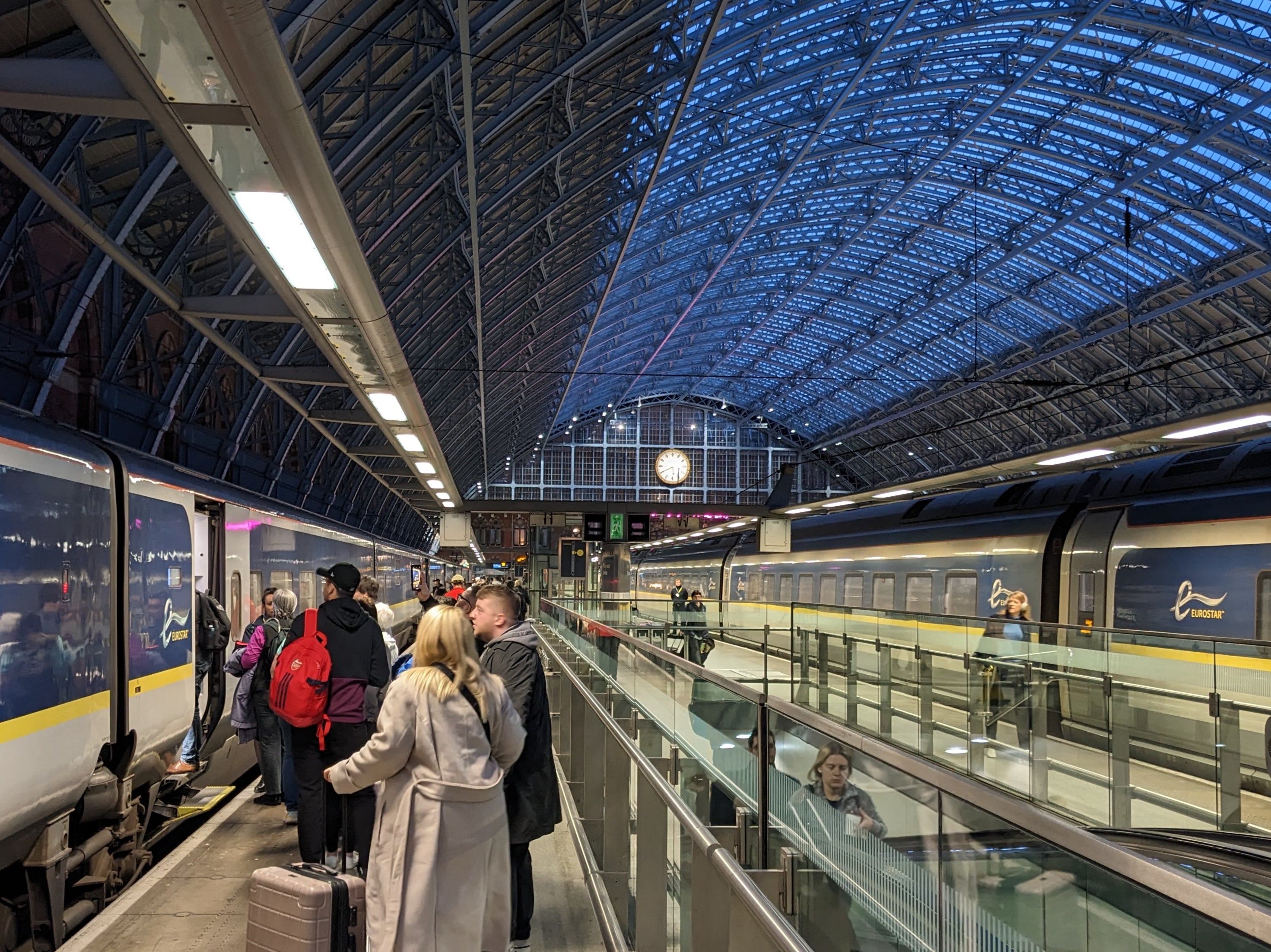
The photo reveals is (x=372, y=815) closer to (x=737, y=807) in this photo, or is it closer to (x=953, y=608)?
(x=737, y=807)

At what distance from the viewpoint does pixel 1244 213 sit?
113 ft

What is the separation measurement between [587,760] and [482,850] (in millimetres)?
3342

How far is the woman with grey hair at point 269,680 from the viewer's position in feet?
29.9

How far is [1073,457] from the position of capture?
15375 millimetres

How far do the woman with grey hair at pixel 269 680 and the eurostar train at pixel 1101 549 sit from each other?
8.18 m

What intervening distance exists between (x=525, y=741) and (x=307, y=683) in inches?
87.9

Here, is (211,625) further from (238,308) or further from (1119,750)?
(1119,750)

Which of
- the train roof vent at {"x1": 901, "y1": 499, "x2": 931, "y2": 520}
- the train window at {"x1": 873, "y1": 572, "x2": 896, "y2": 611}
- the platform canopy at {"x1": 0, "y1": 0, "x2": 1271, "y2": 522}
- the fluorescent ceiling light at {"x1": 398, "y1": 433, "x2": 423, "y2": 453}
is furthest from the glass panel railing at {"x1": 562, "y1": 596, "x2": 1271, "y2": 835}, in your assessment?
the fluorescent ceiling light at {"x1": 398, "y1": 433, "x2": 423, "y2": 453}

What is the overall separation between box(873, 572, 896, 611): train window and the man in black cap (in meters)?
16.6

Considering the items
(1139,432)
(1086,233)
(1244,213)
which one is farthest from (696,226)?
(1139,432)

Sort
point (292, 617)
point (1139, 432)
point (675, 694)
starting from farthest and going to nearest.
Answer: point (1139, 432) < point (292, 617) < point (675, 694)

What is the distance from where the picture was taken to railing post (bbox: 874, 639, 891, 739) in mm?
13961

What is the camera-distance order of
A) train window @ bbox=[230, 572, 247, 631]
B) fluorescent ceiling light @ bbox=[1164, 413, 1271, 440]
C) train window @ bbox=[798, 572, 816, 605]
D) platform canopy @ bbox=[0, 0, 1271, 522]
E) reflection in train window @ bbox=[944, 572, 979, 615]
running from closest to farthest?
fluorescent ceiling light @ bbox=[1164, 413, 1271, 440] → train window @ bbox=[230, 572, 247, 631] → platform canopy @ bbox=[0, 0, 1271, 522] → reflection in train window @ bbox=[944, 572, 979, 615] → train window @ bbox=[798, 572, 816, 605]

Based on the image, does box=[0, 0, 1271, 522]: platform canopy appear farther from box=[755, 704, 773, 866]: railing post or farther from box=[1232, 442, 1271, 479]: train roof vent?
box=[755, 704, 773, 866]: railing post
